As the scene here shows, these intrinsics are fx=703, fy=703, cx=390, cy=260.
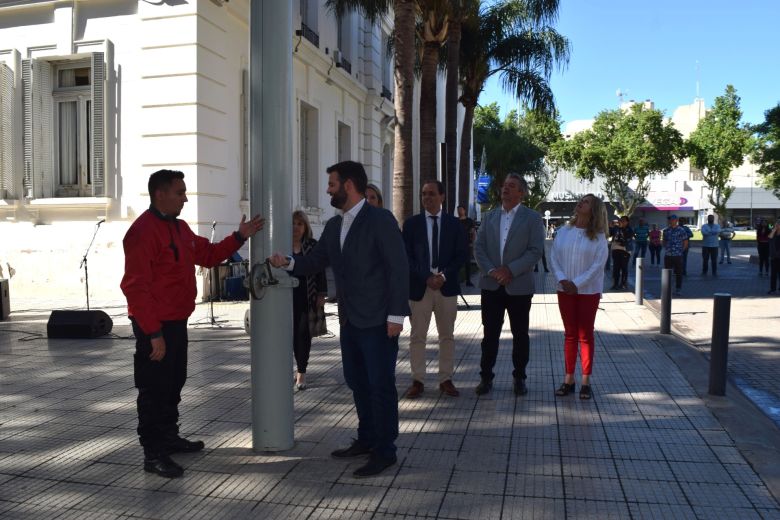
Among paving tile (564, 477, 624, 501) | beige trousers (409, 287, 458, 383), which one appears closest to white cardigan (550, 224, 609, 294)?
beige trousers (409, 287, 458, 383)

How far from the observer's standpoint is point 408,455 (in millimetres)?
4652

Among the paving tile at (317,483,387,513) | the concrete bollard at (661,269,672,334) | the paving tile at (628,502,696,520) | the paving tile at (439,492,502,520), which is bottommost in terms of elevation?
the paving tile at (317,483,387,513)

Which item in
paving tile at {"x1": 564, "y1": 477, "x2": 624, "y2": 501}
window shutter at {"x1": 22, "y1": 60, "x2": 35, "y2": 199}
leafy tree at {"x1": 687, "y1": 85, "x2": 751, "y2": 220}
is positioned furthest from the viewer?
leafy tree at {"x1": 687, "y1": 85, "x2": 751, "y2": 220}

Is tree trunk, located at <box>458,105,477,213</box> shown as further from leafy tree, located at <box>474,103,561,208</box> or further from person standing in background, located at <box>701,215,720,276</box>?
leafy tree, located at <box>474,103,561,208</box>

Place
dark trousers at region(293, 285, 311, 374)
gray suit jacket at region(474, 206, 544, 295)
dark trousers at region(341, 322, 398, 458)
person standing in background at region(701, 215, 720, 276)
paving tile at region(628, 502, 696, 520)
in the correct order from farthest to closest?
1. person standing in background at region(701, 215, 720, 276)
2. dark trousers at region(293, 285, 311, 374)
3. gray suit jacket at region(474, 206, 544, 295)
4. dark trousers at region(341, 322, 398, 458)
5. paving tile at region(628, 502, 696, 520)

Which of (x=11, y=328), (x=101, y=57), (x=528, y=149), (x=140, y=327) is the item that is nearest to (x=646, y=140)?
(x=528, y=149)

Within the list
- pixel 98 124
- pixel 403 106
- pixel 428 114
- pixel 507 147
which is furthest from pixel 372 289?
pixel 507 147

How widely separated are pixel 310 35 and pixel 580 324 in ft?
46.3

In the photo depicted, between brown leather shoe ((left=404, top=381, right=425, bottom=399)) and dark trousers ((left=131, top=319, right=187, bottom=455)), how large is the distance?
2.32 meters

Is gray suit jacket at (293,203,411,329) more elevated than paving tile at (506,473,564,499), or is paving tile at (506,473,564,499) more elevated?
gray suit jacket at (293,203,411,329)

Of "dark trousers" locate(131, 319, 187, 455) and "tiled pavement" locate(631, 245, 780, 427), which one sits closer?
"dark trousers" locate(131, 319, 187, 455)

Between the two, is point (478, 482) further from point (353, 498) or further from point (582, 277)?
point (582, 277)

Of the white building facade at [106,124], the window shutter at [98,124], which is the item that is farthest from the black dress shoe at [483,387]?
the window shutter at [98,124]

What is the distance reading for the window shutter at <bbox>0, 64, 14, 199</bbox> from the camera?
46.4 ft
